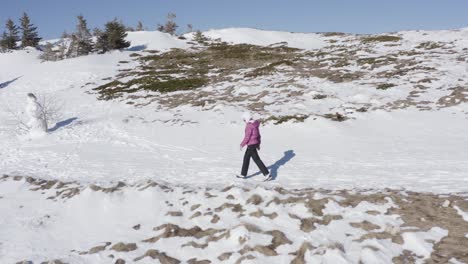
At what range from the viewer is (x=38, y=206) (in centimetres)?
1159

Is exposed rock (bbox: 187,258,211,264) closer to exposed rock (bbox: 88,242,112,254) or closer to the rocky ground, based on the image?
the rocky ground

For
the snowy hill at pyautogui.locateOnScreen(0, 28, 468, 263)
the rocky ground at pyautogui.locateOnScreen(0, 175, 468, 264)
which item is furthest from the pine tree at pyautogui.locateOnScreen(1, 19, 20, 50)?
the rocky ground at pyautogui.locateOnScreen(0, 175, 468, 264)

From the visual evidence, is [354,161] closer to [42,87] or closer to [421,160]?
[421,160]

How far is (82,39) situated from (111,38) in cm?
797

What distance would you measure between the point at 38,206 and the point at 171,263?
6122mm

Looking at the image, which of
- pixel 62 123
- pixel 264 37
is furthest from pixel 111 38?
pixel 62 123

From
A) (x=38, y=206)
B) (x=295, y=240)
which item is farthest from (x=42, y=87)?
(x=295, y=240)

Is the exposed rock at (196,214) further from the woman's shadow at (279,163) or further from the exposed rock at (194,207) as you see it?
the woman's shadow at (279,163)

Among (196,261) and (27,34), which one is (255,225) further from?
(27,34)

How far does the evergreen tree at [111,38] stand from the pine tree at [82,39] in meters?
1.76

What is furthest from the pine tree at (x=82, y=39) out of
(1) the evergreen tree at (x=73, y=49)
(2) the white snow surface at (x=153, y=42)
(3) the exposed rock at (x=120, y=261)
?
(3) the exposed rock at (x=120, y=261)

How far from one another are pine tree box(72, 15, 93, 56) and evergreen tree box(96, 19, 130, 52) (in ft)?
5.76

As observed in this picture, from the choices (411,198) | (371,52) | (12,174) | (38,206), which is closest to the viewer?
(411,198)

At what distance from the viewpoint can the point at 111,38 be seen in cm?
5144
